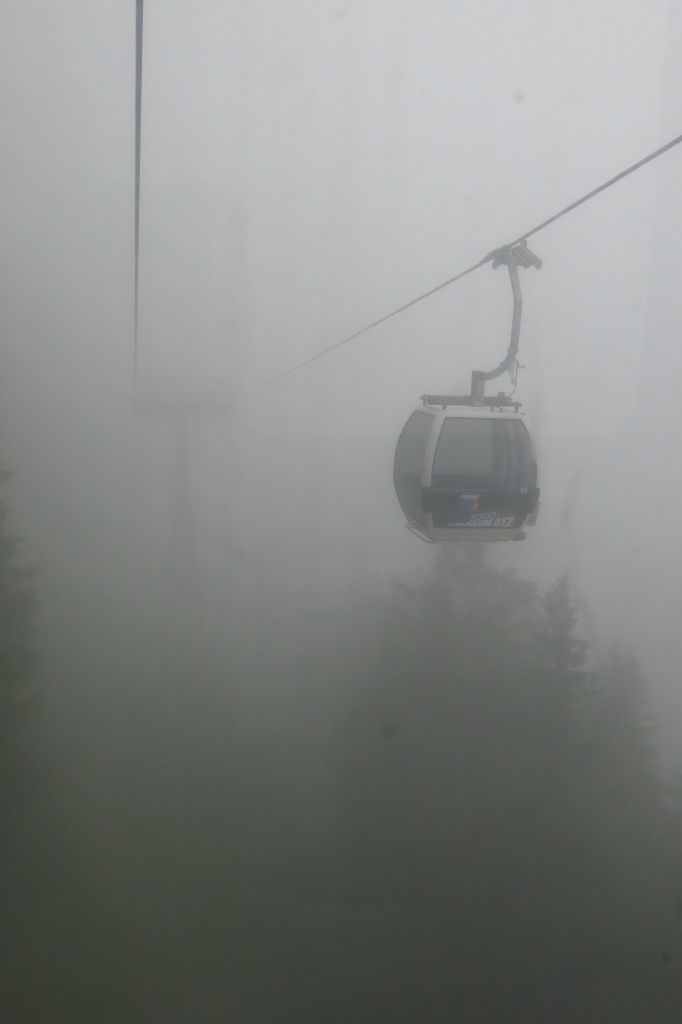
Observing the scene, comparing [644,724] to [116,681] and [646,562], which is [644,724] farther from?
[116,681]

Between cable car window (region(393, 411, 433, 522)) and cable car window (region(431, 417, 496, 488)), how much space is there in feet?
0.10

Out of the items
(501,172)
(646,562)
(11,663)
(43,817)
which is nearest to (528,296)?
(501,172)

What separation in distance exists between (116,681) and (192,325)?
2.15ft

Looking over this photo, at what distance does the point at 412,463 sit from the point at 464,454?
93mm

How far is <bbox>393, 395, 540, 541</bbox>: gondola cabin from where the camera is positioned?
116 centimetres

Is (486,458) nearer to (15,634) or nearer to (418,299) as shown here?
(418,299)

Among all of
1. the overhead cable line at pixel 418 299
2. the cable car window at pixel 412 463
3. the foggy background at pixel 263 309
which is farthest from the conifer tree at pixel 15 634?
the cable car window at pixel 412 463

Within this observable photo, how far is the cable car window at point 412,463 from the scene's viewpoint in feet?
3.88

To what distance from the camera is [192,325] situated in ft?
4.15

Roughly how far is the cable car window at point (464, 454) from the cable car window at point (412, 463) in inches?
1.2

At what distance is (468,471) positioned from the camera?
117cm

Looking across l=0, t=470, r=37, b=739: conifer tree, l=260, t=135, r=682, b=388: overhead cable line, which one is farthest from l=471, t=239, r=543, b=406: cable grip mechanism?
l=0, t=470, r=37, b=739: conifer tree

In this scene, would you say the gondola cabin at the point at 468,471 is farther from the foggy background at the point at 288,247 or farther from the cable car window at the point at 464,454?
the foggy background at the point at 288,247

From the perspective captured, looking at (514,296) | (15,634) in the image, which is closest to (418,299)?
(514,296)
